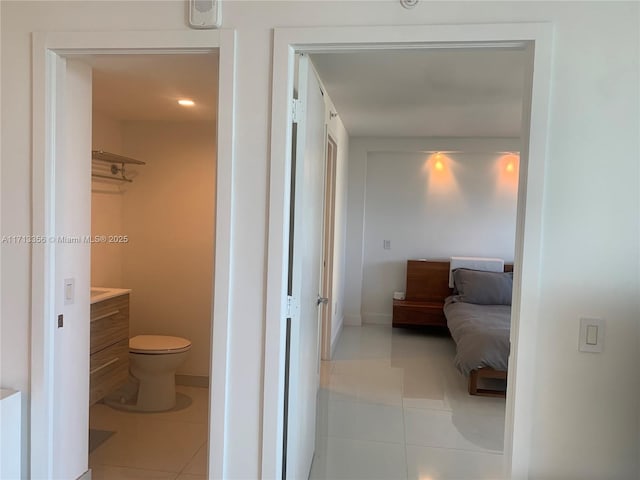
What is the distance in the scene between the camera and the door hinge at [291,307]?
184cm

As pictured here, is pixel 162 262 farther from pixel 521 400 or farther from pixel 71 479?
pixel 521 400

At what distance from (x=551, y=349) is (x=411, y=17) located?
1262mm

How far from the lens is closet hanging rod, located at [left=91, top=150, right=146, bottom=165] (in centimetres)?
311

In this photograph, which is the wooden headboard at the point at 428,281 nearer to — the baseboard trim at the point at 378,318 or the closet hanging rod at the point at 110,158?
the baseboard trim at the point at 378,318

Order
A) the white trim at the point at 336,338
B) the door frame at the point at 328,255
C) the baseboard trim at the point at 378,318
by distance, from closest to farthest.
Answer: the door frame at the point at 328,255, the white trim at the point at 336,338, the baseboard trim at the point at 378,318

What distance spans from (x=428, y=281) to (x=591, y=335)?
12.7 ft

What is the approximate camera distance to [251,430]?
180 centimetres

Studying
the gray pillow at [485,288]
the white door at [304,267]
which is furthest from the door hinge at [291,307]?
the gray pillow at [485,288]

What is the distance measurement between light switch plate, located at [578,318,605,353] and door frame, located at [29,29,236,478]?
128 cm

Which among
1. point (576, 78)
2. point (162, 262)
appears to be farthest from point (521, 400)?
point (162, 262)

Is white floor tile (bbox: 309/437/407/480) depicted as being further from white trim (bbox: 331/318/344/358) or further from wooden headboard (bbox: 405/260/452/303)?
wooden headboard (bbox: 405/260/452/303)

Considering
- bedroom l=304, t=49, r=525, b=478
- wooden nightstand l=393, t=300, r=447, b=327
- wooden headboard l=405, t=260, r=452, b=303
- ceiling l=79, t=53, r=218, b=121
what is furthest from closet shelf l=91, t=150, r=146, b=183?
wooden headboard l=405, t=260, r=452, b=303

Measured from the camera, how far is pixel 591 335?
5.38ft

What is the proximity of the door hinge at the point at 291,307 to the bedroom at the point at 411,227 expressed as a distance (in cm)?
113
